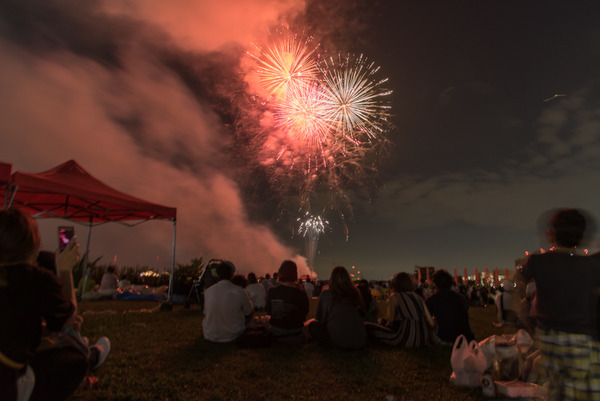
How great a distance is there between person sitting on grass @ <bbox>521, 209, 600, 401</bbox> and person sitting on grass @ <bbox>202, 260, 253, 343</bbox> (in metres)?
4.71

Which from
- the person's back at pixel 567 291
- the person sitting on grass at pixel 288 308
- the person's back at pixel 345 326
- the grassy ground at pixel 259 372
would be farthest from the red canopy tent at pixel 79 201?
the person's back at pixel 567 291

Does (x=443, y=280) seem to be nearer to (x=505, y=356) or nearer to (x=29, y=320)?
(x=505, y=356)

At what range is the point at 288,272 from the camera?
253 inches

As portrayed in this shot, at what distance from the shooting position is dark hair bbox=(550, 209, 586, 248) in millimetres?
2580

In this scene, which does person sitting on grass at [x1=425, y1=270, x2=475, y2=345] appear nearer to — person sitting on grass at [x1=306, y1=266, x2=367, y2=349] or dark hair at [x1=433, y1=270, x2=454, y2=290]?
dark hair at [x1=433, y1=270, x2=454, y2=290]

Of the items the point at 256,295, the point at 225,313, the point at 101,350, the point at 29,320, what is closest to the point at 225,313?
the point at 225,313

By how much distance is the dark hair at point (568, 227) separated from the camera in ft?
8.46

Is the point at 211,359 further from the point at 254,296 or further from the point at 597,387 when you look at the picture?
the point at 254,296

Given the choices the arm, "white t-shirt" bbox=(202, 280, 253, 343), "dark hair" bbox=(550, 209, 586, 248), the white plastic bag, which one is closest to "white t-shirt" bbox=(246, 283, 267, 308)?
"white t-shirt" bbox=(202, 280, 253, 343)

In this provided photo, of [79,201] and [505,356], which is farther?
[79,201]

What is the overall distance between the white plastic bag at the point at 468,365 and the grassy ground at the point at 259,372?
3.9 inches

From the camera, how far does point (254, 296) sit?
12.3 metres

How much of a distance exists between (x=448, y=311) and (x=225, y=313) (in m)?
3.91

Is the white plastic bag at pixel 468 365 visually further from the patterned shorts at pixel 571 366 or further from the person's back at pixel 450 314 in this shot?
the person's back at pixel 450 314
